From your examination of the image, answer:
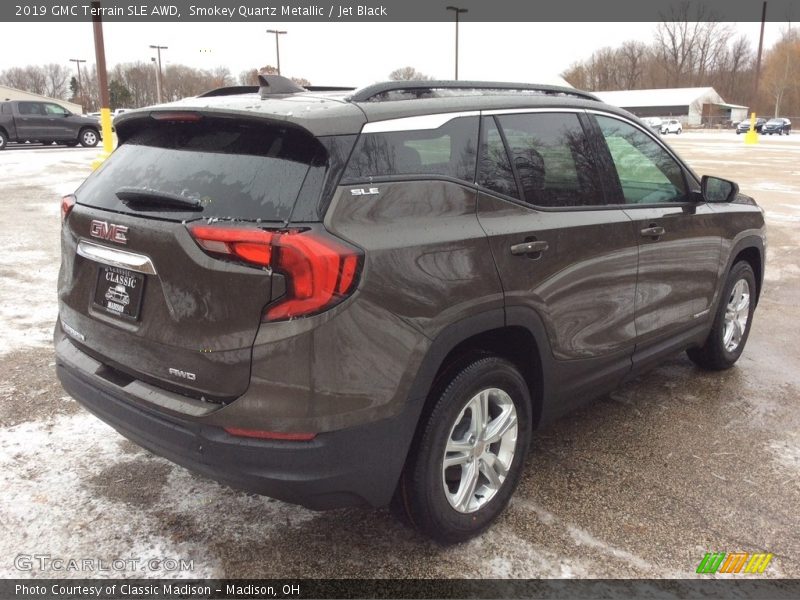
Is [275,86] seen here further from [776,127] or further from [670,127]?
[776,127]

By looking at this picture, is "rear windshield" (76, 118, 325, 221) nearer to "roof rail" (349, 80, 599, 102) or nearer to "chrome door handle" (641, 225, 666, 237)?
"roof rail" (349, 80, 599, 102)

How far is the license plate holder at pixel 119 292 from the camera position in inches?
97.3

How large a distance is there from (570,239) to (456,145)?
73cm

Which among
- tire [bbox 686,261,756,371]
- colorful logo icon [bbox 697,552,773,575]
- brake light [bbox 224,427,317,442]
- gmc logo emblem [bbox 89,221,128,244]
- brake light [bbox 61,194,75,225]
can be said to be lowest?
colorful logo icon [bbox 697,552,773,575]

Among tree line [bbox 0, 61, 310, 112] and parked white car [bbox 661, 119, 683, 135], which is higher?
tree line [bbox 0, 61, 310, 112]

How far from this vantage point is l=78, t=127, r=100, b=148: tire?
2655cm

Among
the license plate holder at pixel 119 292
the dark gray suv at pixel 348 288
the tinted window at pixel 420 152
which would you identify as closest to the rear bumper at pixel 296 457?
the dark gray suv at pixel 348 288

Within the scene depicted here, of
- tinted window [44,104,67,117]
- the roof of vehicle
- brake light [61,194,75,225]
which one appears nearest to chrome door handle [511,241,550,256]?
the roof of vehicle

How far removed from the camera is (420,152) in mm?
2559

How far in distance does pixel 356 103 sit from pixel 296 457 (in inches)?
49.9

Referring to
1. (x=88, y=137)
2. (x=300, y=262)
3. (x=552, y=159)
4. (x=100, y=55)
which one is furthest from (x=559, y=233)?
(x=88, y=137)

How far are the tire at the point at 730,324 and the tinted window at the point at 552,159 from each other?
1712 mm

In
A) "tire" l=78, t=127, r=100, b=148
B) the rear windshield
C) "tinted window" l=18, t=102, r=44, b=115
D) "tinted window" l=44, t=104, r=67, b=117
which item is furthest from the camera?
"tire" l=78, t=127, r=100, b=148

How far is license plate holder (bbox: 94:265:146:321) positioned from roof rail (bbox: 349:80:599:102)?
105cm
